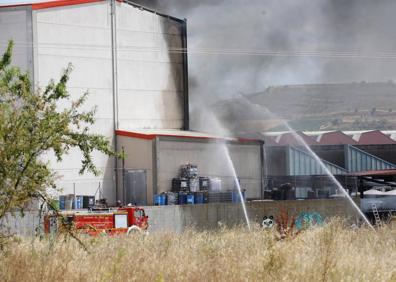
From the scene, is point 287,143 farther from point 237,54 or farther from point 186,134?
point 186,134

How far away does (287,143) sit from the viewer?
2436 inches

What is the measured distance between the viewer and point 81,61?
47.6 m

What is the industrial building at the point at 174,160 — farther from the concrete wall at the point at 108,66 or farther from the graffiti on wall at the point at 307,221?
the graffiti on wall at the point at 307,221

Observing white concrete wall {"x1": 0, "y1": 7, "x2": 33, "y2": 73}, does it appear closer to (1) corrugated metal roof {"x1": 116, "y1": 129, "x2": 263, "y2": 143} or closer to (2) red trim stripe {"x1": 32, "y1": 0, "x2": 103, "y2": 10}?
(2) red trim stripe {"x1": 32, "y1": 0, "x2": 103, "y2": 10}

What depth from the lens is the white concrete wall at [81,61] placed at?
45.6 m

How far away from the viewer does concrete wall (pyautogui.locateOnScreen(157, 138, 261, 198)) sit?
155 feet

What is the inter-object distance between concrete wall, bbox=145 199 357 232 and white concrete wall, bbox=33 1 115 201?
847cm

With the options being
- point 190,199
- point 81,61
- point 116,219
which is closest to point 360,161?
point 190,199

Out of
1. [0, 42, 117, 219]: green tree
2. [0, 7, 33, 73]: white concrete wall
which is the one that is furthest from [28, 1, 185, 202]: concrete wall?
[0, 42, 117, 219]: green tree

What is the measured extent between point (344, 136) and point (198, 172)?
4567 cm

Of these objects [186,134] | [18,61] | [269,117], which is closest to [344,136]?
[269,117]

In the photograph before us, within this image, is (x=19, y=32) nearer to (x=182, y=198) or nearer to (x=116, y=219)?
(x=182, y=198)

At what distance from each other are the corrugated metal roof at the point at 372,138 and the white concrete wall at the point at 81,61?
48435mm

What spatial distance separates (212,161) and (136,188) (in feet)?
17.2
